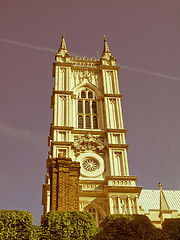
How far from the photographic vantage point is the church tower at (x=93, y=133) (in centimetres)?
3278

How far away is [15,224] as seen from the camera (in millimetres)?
13062

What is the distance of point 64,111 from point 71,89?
377 centimetres

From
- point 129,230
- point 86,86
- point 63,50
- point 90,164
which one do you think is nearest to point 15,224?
point 129,230

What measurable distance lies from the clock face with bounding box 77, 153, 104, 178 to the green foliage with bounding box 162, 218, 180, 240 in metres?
20.6

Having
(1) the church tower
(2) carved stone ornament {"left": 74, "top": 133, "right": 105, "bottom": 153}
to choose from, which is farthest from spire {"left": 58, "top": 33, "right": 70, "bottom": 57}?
(2) carved stone ornament {"left": 74, "top": 133, "right": 105, "bottom": 153}

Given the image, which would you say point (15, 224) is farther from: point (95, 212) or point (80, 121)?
point (80, 121)

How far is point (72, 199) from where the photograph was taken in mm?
16562

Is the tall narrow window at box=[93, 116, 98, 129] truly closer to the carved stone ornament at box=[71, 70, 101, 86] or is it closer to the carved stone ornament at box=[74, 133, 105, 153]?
the carved stone ornament at box=[74, 133, 105, 153]

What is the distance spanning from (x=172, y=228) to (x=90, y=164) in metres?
21.9

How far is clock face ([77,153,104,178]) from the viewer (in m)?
35.0

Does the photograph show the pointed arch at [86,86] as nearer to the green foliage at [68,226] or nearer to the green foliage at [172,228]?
the green foliage at [172,228]

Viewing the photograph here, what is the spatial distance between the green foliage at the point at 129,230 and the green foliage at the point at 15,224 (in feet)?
8.00

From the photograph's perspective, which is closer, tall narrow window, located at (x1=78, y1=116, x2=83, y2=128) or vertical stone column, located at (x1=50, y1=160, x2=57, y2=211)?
vertical stone column, located at (x1=50, y1=160, x2=57, y2=211)

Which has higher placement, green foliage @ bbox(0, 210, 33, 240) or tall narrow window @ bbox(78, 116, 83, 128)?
tall narrow window @ bbox(78, 116, 83, 128)
